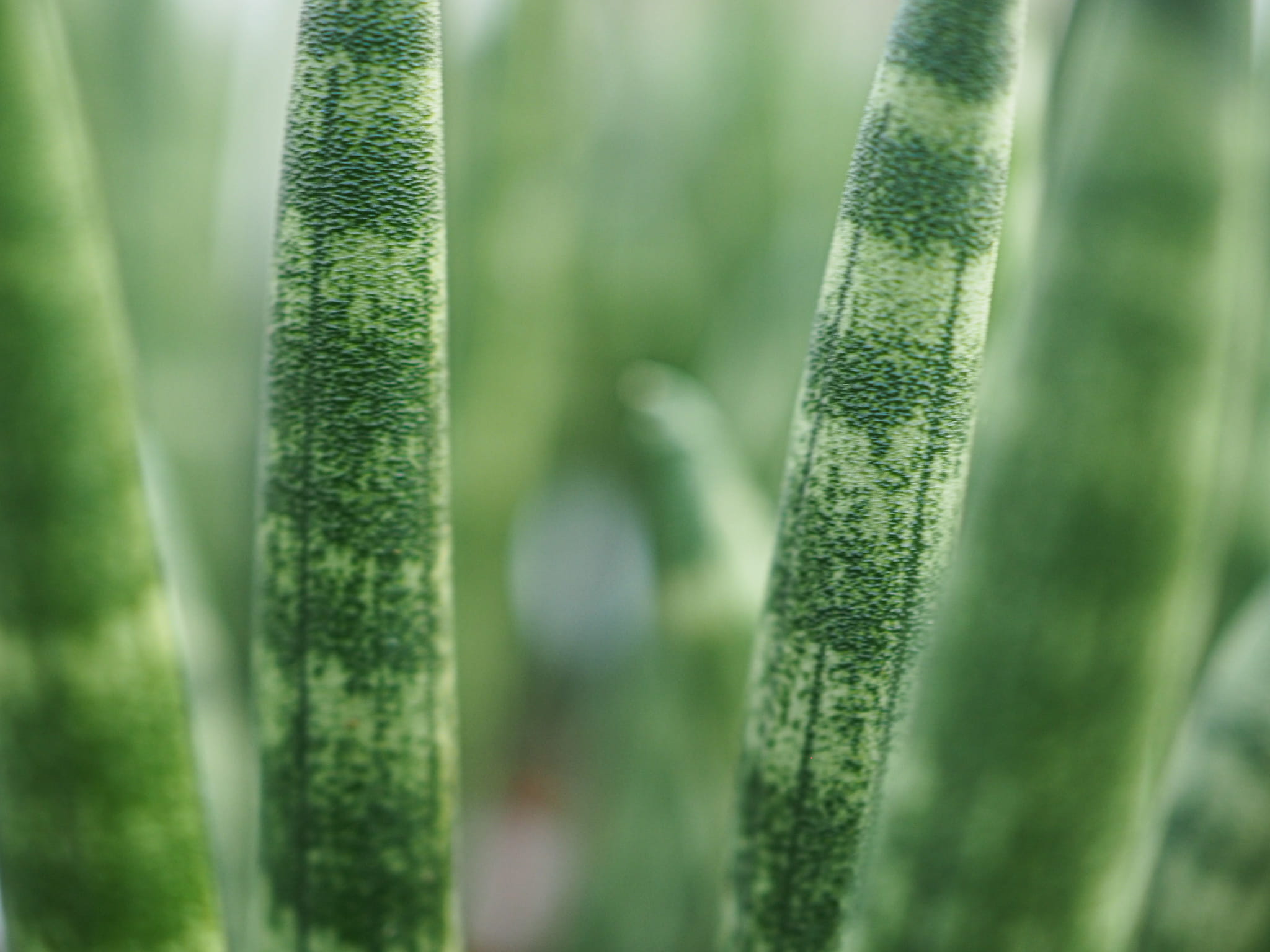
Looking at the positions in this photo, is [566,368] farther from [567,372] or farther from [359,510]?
[359,510]

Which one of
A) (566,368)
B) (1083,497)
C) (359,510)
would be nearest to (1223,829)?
(1083,497)

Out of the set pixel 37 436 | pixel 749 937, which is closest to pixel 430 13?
pixel 37 436

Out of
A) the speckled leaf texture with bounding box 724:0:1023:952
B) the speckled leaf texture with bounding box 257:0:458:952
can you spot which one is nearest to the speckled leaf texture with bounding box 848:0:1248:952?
the speckled leaf texture with bounding box 724:0:1023:952

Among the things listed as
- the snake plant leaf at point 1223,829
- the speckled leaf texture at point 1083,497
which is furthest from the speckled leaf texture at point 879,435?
the snake plant leaf at point 1223,829

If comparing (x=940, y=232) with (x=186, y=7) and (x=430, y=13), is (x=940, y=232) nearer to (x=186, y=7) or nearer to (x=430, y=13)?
(x=430, y=13)

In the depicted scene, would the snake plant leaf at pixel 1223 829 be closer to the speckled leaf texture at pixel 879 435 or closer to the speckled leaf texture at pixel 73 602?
the speckled leaf texture at pixel 879 435

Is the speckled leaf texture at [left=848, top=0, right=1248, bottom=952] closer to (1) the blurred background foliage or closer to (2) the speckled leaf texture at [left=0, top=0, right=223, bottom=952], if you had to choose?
(1) the blurred background foliage

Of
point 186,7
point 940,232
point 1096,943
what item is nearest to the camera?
point 940,232
